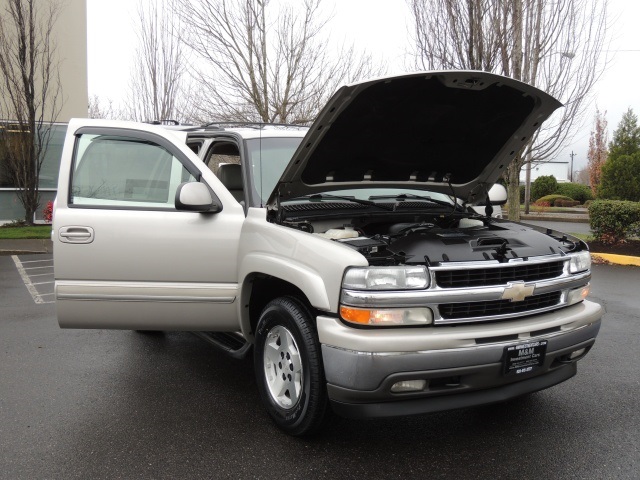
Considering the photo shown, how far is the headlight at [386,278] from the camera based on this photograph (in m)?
2.85

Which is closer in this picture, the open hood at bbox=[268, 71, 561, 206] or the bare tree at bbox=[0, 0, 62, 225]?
the open hood at bbox=[268, 71, 561, 206]

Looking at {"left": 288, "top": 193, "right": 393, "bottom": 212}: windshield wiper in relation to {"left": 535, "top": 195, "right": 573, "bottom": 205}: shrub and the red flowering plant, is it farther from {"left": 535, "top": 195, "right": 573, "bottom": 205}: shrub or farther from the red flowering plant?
{"left": 535, "top": 195, "right": 573, "bottom": 205}: shrub

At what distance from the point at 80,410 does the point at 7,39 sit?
45.1 ft

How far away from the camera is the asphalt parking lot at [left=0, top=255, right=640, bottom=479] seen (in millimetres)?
3023

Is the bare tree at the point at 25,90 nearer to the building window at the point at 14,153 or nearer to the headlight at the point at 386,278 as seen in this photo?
the building window at the point at 14,153

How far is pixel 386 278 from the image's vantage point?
286cm

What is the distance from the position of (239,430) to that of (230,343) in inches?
36.6

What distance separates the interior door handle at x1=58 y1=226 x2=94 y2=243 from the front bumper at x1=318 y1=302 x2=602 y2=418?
1.81 m

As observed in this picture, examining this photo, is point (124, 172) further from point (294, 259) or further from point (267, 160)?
point (294, 259)

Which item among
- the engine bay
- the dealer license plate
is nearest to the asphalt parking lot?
the dealer license plate

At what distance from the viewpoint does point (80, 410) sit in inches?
149

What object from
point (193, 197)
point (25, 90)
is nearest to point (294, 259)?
point (193, 197)

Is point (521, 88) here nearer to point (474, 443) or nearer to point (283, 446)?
point (474, 443)

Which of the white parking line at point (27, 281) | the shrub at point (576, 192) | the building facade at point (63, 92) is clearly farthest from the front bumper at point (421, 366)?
the shrub at point (576, 192)
